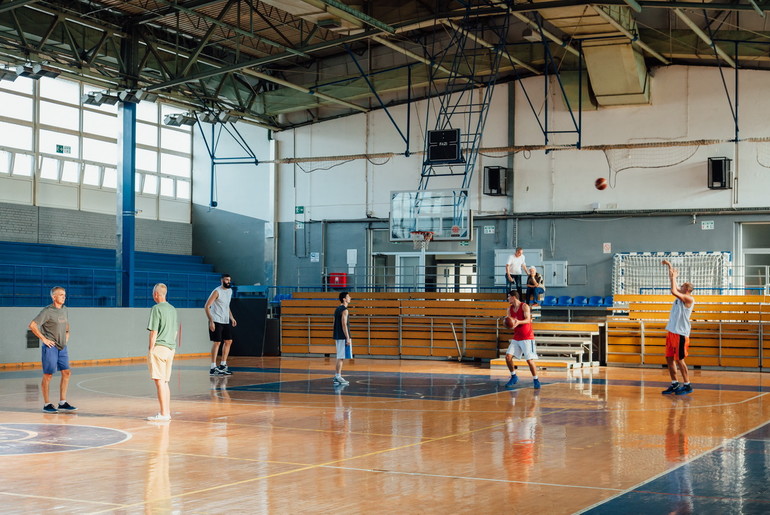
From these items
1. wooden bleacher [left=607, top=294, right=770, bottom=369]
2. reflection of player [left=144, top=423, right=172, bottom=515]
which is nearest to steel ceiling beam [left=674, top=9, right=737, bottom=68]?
wooden bleacher [left=607, top=294, right=770, bottom=369]

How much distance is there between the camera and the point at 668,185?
2673 cm

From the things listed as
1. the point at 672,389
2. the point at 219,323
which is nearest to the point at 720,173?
the point at 672,389

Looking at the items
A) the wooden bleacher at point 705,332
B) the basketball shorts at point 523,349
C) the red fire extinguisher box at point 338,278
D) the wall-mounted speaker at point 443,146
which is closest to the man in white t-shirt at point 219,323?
the basketball shorts at point 523,349

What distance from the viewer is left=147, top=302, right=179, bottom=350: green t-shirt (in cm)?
1128

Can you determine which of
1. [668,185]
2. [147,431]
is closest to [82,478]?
[147,431]

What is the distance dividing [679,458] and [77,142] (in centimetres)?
2528

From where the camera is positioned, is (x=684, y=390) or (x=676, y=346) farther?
(x=684, y=390)

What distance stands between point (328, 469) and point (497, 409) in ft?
17.2

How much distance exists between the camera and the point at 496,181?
93.1 ft

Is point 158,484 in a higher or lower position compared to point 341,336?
lower

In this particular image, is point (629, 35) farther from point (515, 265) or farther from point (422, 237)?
point (422, 237)

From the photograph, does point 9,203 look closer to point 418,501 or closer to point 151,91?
point 151,91

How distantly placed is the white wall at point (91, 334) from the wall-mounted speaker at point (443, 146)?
902cm

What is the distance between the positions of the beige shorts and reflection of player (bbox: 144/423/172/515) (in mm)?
1819
